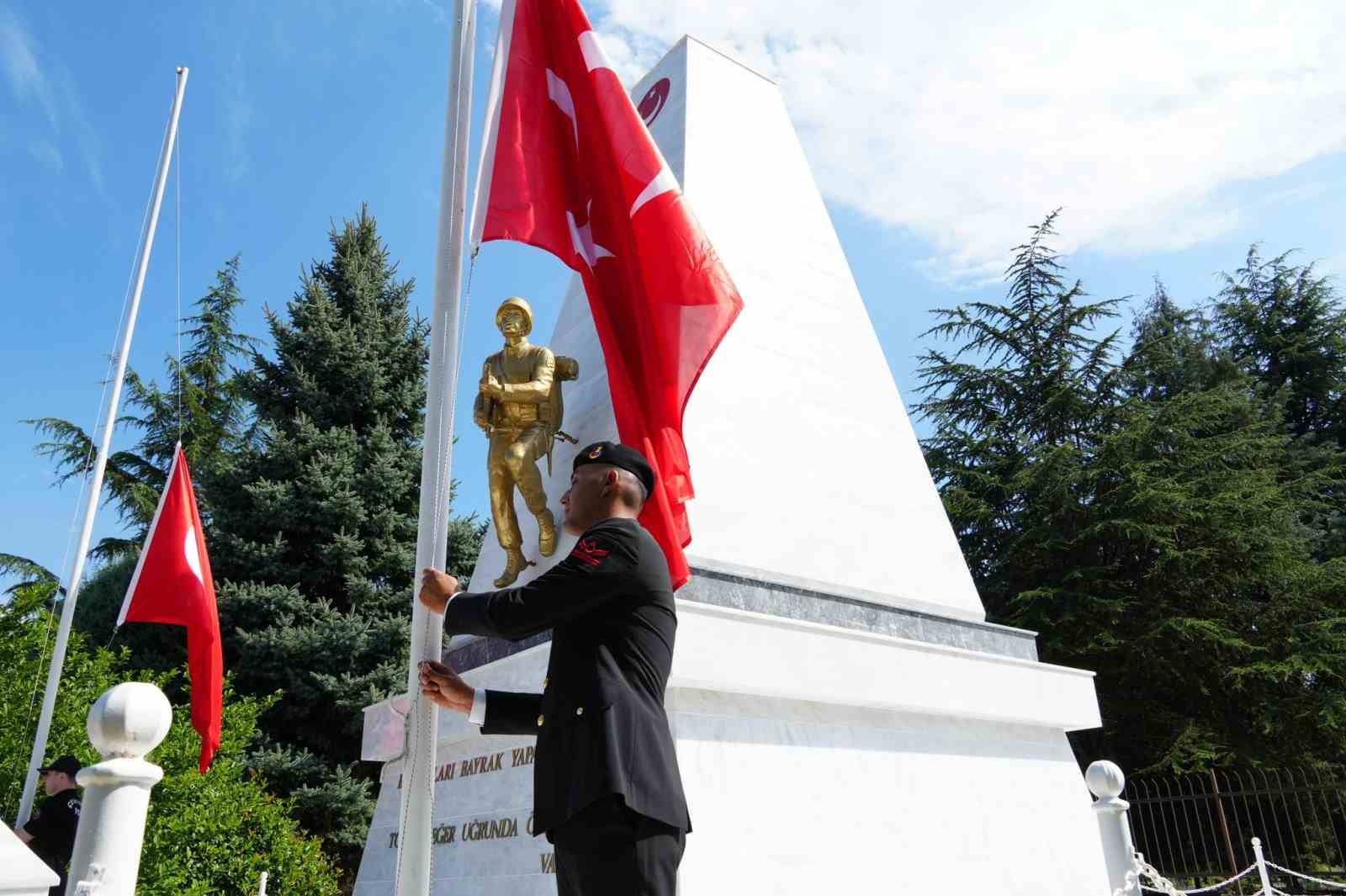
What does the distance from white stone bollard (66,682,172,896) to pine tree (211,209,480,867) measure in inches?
361

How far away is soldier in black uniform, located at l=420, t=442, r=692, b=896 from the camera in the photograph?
195 cm

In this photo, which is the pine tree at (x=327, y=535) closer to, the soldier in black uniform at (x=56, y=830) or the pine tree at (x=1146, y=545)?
the soldier in black uniform at (x=56, y=830)

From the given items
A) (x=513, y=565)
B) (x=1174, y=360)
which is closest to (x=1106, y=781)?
(x=513, y=565)

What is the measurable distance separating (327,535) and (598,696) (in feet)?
37.5

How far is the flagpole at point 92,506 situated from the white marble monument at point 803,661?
7.09ft

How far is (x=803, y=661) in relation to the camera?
5.18 metres

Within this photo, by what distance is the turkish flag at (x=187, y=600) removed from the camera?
6203 mm

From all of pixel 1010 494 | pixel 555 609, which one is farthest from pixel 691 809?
pixel 1010 494

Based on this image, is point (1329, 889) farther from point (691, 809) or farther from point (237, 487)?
point (237, 487)

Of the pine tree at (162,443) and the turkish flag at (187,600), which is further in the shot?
the pine tree at (162,443)

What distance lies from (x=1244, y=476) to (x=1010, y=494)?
144 inches

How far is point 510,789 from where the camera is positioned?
489cm

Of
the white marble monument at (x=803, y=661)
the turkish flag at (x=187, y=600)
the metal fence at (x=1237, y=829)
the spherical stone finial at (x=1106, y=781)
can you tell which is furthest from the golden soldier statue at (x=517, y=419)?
the metal fence at (x=1237, y=829)

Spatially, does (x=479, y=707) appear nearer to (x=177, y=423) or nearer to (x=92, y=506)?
(x=92, y=506)
